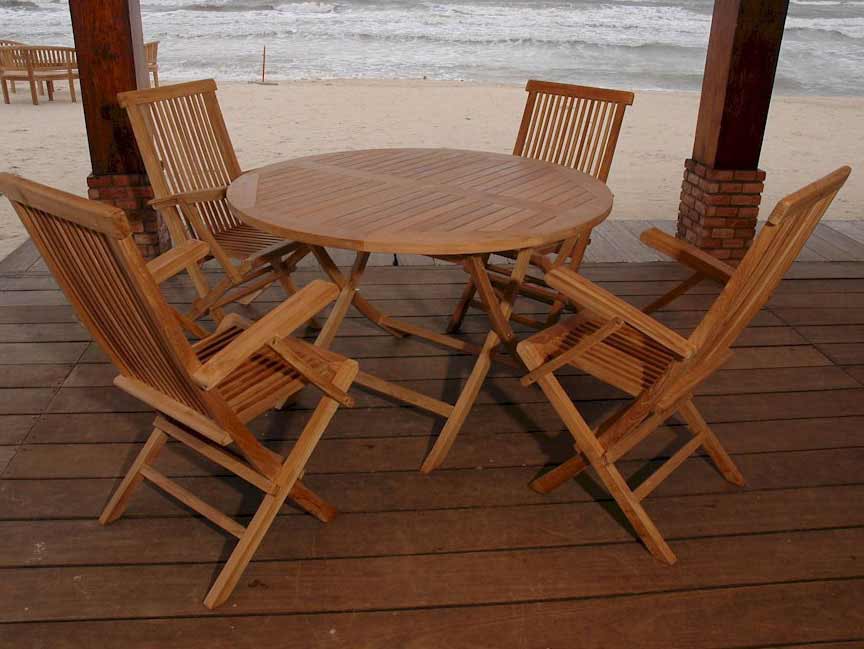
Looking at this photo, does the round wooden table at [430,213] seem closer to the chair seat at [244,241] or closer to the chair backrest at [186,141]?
the chair seat at [244,241]

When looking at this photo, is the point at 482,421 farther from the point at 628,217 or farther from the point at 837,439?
the point at 628,217

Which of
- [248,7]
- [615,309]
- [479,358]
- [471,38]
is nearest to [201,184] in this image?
[479,358]

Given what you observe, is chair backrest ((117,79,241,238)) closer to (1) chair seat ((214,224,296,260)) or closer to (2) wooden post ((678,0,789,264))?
(1) chair seat ((214,224,296,260))

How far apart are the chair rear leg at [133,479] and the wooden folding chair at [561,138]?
58.5 inches

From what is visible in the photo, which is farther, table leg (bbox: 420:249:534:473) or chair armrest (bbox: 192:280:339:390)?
table leg (bbox: 420:249:534:473)

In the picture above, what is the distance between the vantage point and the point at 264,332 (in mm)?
1738

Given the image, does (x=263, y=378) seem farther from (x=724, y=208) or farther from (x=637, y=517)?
(x=724, y=208)

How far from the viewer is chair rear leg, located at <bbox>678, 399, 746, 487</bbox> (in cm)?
228

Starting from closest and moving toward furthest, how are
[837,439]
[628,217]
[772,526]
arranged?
[772,526] < [837,439] < [628,217]

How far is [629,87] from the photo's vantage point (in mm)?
14781

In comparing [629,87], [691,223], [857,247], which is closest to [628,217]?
[691,223]

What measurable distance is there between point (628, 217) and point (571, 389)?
307 cm

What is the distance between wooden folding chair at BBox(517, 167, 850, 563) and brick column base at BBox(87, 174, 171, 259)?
2.68 meters

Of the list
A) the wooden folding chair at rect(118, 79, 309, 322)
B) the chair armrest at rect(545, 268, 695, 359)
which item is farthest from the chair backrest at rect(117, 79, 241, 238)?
the chair armrest at rect(545, 268, 695, 359)
